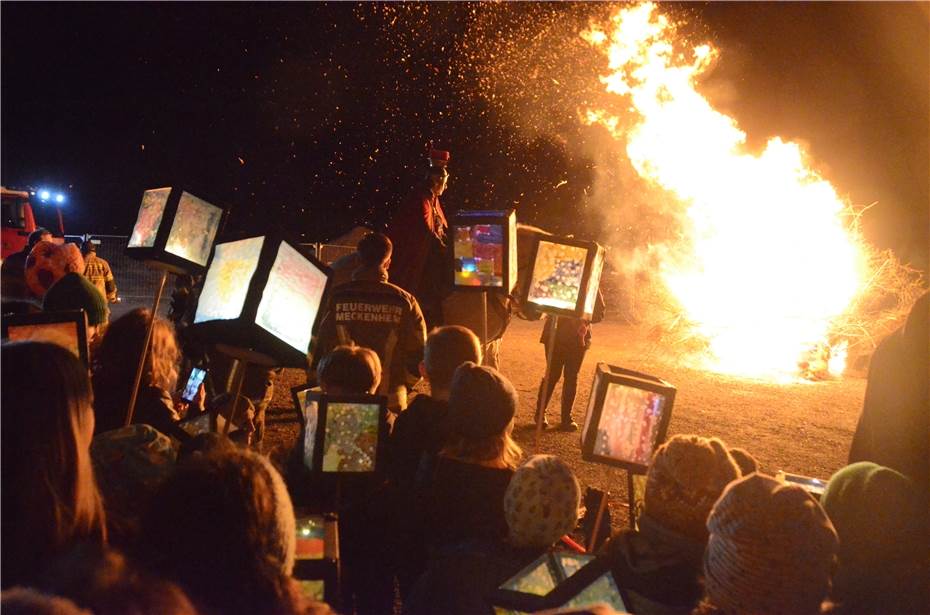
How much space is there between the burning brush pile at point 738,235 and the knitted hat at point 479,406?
415 inches

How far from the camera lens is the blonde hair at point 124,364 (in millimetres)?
3469

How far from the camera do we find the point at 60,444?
157 centimetres

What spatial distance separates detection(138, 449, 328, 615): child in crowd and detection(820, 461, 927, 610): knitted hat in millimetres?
1643

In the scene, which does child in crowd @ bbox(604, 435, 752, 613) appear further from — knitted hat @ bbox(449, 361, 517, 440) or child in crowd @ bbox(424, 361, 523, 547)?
knitted hat @ bbox(449, 361, 517, 440)

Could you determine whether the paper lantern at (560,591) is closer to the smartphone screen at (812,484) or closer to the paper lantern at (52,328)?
the smartphone screen at (812,484)

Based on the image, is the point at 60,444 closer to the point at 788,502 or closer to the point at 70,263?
the point at 788,502

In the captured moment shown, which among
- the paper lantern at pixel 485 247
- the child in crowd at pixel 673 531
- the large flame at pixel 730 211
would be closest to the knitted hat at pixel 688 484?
the child in crowd at pixel 673 531

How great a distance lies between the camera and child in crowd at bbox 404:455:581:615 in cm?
229

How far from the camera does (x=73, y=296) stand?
14.5ft

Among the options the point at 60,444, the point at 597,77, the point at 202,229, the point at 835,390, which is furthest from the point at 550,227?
the point at 60,444

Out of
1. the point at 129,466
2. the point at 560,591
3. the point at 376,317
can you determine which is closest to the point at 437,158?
the point at 376,317

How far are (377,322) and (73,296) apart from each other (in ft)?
6.81

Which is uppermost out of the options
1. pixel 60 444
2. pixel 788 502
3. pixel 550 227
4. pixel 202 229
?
pixel 550 227

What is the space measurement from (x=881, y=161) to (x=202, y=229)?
21.0 m
